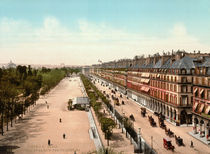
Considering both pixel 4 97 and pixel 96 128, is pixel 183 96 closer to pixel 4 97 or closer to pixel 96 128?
pixel 96 128

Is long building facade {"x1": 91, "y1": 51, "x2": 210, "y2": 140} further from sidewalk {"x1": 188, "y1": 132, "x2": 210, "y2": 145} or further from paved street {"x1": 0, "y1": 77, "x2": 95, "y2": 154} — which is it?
paved street {"x1": 0, "y1": 77, "x2": 95, "y2": 154}

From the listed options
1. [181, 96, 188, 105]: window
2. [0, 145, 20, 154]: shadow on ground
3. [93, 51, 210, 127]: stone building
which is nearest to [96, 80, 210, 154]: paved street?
[93, 51, 210, 127]: stone building

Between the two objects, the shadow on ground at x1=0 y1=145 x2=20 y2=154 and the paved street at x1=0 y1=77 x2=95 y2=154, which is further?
the paved street at x1=0 y1=77 x2=95 y2=154

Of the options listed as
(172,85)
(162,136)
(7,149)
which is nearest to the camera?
(7,149)

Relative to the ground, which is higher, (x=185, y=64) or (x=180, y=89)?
(x=185, y=64)

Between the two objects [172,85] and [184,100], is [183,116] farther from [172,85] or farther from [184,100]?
[172,85]

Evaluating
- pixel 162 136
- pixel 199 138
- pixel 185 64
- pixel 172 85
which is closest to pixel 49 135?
pixel 162 136

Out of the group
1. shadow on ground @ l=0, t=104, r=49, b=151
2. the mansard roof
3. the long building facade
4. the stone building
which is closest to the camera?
shadow on ground @ l=0, t=104, r=49, b=151

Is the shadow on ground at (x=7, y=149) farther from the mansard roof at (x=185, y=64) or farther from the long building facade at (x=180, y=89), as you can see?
the mansard roof at (x=185, y=64)

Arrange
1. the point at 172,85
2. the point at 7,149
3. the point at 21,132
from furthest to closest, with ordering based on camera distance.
→ the point at 172,85 → the point at 21,132 → the point at 7,149
